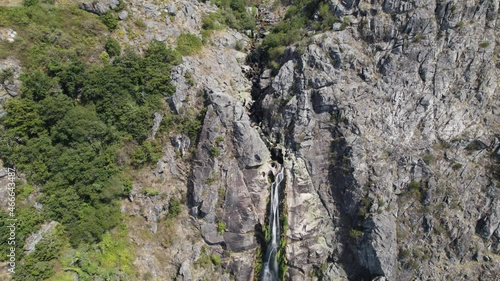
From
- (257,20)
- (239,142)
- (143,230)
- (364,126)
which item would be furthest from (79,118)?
(257,20)

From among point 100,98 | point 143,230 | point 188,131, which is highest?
point 100,98

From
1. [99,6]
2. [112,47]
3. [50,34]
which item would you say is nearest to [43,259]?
[50,34]

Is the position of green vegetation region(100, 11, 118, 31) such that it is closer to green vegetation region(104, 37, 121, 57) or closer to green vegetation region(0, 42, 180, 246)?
green vegetation region(104, 37, 121, 57)

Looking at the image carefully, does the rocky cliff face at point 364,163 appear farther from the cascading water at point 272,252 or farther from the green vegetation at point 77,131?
the green vegetation at point 77,131

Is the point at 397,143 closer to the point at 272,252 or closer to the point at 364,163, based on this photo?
the point at 364,163

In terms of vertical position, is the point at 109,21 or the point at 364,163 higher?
the point at 109,21

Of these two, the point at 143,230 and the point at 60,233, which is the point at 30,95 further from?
the point at 143,230

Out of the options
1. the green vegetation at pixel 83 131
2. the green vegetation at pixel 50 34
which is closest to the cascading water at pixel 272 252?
the green vegetation at pixel 83 131
